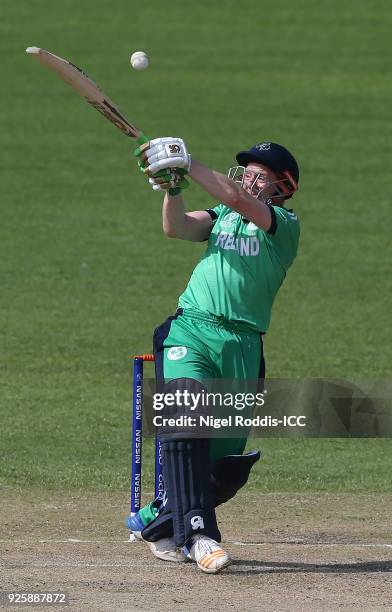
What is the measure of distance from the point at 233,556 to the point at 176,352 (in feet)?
3.65

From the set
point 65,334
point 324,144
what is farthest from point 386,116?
point 65,334

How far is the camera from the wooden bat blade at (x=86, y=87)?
7082 millimetres

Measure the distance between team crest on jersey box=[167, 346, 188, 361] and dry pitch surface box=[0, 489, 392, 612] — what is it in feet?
3.30

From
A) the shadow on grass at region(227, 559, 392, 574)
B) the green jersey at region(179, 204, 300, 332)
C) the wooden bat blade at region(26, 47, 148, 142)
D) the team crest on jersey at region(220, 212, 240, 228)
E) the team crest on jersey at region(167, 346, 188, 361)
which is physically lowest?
the shadow on grass at region(227, 559, 392, 574)

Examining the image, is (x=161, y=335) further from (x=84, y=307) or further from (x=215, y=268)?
(x=84, y=307)

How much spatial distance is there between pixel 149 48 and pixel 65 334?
14002 millimetres

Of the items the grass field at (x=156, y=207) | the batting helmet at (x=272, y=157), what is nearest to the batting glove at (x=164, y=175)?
the batting helmet at (x=272, y=157)

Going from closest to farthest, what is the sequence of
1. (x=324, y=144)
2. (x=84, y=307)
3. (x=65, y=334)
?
(x=65, y=334), (x=84, y=307), (x=324, y=144)

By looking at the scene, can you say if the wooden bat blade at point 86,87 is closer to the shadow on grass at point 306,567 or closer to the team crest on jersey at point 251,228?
the team crest on jersey at point 251,228

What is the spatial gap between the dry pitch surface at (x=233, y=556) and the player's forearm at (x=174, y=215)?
1628 mm

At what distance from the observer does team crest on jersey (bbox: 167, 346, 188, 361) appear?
6.90 m

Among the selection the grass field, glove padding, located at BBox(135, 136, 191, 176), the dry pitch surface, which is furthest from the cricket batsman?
the grass field

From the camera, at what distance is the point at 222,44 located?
27.0 m

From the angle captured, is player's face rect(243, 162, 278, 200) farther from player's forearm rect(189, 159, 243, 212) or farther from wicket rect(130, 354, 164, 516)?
wicket rect(130, 354, 164, 516)
